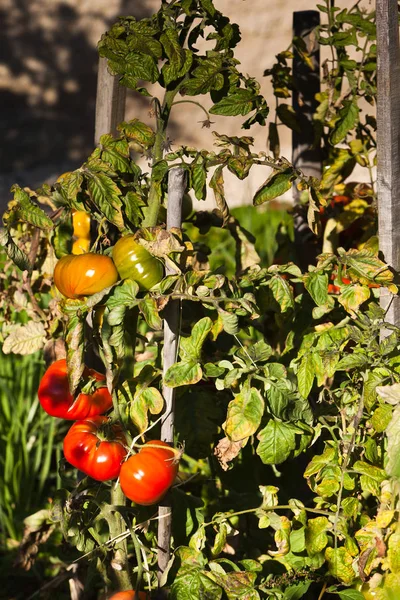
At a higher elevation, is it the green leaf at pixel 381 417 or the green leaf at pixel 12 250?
the green leaf at pixel 12 250

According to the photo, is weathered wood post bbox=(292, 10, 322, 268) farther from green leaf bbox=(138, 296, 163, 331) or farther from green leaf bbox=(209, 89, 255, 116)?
green leaf bbox=(138, 296, 163, 331)

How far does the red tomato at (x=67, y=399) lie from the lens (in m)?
1.10

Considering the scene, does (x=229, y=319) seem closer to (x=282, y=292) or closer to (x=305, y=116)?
(x=282, y=292)

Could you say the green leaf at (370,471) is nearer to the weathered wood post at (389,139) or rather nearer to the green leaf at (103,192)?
the weathered wood post at (389,139)

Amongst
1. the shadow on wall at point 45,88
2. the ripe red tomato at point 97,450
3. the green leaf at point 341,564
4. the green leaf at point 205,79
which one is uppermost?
the shadow on wall at point 45,88

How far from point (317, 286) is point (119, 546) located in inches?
18.3

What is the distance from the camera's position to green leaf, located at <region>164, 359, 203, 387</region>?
991 millimetres

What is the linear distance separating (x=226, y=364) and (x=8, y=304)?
0.59 m

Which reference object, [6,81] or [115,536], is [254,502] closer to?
[115,536]

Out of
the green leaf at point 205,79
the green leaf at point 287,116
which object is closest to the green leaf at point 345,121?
the green leaf at point 287,116

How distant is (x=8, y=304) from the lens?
57.1 inches

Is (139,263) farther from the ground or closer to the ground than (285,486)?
farther from the ground

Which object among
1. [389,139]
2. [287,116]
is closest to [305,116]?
[287,116]

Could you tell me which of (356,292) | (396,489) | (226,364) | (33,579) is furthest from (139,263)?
(33,579)
